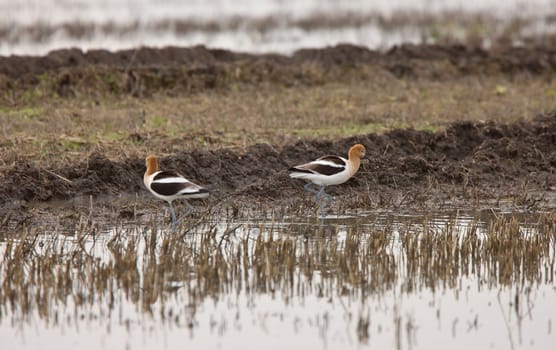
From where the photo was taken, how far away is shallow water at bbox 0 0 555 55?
27141 millimetres

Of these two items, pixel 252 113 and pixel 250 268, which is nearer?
pixel 250 268

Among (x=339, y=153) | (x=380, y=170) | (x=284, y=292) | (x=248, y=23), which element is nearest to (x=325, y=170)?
(x=380, y=170)

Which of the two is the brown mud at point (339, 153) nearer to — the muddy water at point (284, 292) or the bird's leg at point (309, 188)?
the bird's leg at point (309, 188)

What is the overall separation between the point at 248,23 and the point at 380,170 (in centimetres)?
1704

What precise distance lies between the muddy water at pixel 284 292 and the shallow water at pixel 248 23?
16094 mm

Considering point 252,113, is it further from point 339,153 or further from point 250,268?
point 250,268

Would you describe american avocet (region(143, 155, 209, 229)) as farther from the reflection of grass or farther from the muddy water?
the muddy water

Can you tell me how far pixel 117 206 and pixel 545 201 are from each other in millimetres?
6134

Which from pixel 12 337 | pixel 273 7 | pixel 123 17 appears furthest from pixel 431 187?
pixel 273 7

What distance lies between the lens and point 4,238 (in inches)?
439

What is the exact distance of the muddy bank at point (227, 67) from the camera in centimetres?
2041

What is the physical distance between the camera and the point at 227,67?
2214 centimetres

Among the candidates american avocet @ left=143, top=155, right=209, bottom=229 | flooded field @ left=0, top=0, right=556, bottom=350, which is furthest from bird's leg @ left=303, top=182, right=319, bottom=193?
american avocet @ left=143, top=155, right=209, bottom=229

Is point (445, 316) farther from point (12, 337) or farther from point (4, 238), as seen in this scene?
point (4, 238)
